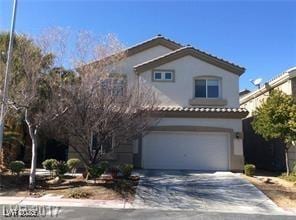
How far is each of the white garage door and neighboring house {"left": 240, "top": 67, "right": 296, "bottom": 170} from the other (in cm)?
365

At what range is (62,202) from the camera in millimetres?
12406

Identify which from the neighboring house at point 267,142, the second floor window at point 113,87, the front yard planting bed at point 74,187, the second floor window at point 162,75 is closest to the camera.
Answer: the front yard planting bed at point 74,187

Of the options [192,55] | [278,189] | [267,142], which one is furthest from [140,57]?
[278,189]

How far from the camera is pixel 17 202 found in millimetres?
12289

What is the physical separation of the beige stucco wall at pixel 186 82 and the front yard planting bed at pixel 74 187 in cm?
645

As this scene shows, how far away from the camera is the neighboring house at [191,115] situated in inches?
805

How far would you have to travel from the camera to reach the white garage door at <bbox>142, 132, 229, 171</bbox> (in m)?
20.5

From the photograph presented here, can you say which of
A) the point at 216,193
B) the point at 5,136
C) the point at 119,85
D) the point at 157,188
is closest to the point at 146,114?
the point at 119,85

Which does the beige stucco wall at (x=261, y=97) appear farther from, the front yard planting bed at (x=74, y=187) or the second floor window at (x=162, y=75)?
the front yard planting bed at (x=74, y=187)

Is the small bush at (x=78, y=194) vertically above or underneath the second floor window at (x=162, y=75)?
underneath

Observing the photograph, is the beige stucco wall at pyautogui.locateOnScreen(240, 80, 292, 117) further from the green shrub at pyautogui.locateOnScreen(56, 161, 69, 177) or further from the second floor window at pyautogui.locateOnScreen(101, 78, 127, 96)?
the green shrub at pyautogui.locateOnScreen(56, 161, 69, 177)

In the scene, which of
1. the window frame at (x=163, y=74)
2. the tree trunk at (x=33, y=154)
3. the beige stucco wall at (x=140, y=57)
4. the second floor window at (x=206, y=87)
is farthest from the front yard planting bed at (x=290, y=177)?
the tree trunk at (x=33, y=154)

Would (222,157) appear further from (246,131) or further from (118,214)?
(118,214)

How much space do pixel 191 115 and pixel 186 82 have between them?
2.23 m
